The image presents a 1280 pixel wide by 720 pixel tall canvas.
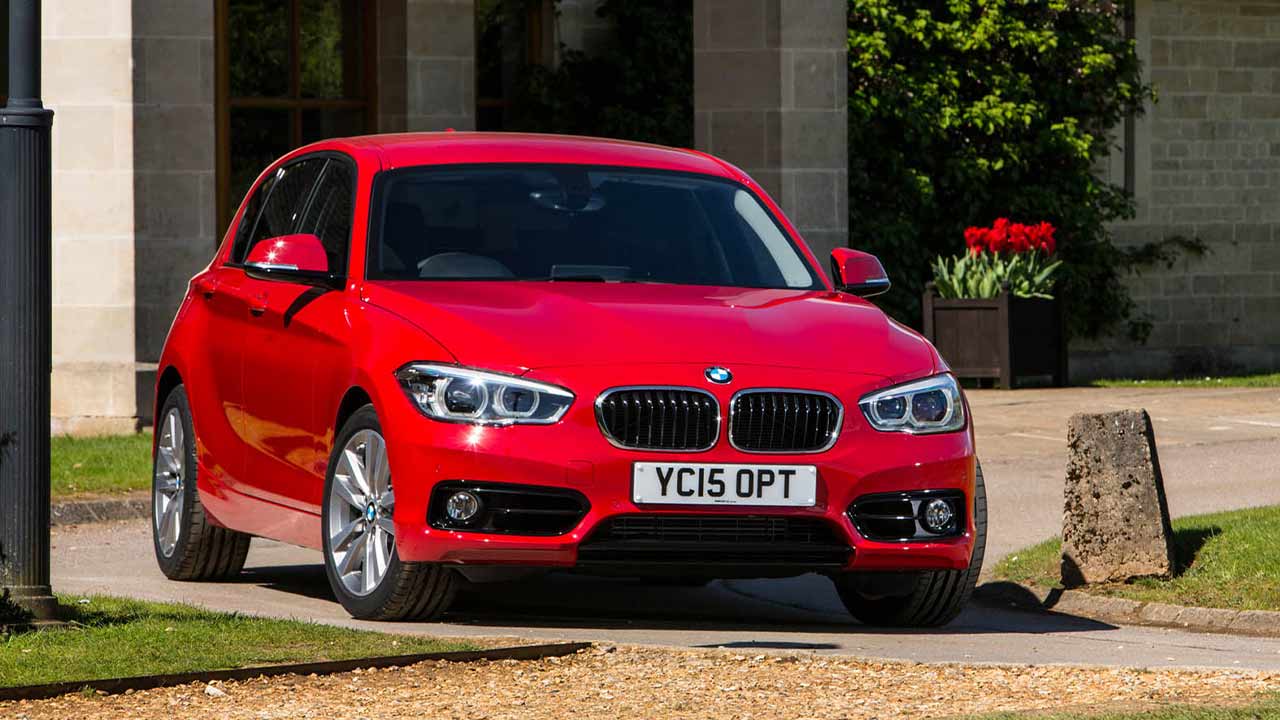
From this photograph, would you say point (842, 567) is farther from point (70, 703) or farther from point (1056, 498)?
point (1056, 498)

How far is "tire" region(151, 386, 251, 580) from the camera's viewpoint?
9.96 m

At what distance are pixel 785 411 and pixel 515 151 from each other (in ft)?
6.34

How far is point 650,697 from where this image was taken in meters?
6.87

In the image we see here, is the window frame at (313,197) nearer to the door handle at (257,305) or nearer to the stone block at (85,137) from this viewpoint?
the door handle at (257,305)

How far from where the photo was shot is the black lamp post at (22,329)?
312 inches

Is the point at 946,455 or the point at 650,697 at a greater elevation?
the point at 946,455

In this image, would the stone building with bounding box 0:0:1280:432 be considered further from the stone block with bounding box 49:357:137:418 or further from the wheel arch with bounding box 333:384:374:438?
the wheel arch with bounding box 333:384:374:438

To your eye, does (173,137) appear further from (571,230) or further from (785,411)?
(785,411)

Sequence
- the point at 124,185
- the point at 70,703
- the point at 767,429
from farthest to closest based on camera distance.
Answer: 1. the point at 124,185
2. the point at 767,429
3. the point at 70,703

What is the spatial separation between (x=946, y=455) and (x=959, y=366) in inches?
489

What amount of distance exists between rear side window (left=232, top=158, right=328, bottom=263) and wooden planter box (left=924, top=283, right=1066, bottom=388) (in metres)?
11.0

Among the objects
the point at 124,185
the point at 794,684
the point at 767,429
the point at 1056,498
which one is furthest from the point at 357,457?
the point at 124,185

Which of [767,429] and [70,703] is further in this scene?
[767,429]

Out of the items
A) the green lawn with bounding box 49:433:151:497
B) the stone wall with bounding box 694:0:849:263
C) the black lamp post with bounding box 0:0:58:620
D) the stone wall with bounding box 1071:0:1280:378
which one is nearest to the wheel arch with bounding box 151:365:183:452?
the black lamp post with bounding box 0:0:58:620
